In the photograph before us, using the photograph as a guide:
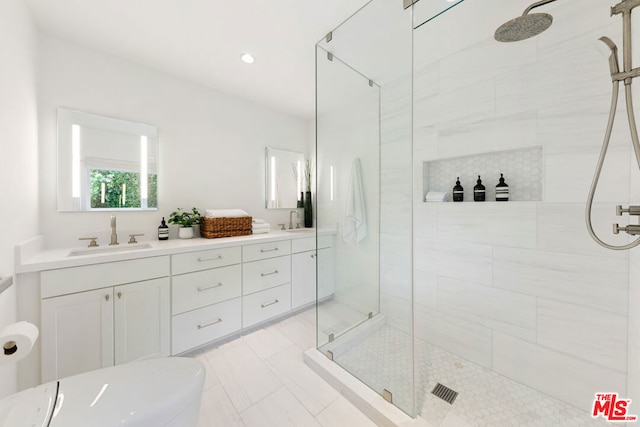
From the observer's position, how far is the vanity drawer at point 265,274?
6.77 feet

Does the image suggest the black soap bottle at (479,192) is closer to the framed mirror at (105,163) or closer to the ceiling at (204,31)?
the ceiling at (204,31)

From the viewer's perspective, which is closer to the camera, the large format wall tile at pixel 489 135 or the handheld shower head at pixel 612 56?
the handheld shower head at pixel 612 56

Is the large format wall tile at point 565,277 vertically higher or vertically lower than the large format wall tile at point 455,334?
higher

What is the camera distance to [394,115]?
5.92ft

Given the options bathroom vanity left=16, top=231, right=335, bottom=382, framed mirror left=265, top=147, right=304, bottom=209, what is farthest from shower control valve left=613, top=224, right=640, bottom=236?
framed mirror left=265, top=147, right=304, bottom=209

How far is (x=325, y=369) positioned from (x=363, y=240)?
39.6 inches

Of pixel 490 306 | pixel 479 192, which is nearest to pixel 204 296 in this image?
pixel 490 306

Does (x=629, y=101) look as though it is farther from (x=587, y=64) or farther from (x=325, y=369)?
(x=325, y=369)

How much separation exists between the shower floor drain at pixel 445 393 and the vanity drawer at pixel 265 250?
1550 mm

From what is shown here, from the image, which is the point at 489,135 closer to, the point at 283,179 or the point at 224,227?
the point at 283,179

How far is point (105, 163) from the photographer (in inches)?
74.6

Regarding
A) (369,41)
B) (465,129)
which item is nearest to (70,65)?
(369,41)

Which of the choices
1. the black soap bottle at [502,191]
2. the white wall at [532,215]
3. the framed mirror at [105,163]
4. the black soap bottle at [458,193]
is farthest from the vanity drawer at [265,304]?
the black soap bottle at [502,191]

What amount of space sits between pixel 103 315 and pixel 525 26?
108 inches
